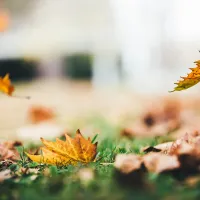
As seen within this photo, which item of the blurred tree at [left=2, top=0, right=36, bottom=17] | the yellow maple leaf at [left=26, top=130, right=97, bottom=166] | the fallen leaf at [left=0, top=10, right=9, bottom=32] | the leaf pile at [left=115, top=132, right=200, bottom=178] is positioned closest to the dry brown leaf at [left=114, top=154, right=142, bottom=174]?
the leaf pile at [left=115, top=132, right=200, bottom=178]

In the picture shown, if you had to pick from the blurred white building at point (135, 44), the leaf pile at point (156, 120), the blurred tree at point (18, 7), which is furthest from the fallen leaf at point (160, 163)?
the blurred tree at point (18, 7)

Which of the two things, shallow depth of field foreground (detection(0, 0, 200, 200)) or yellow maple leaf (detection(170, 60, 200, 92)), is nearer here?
shallow depth of field foreground (detection(0, 0, 200, 200))

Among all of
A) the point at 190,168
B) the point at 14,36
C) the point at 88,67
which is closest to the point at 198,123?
the point at 190,168

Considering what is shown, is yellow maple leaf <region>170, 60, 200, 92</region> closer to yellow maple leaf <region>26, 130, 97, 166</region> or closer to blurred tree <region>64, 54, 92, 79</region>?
yellow maple leaf <region>26, 130, 97, 166</region>

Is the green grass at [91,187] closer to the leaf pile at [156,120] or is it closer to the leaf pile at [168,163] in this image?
the leaf pile at [168,163]

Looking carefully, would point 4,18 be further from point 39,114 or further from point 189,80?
point 189,80

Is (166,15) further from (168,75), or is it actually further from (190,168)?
(190,168)
